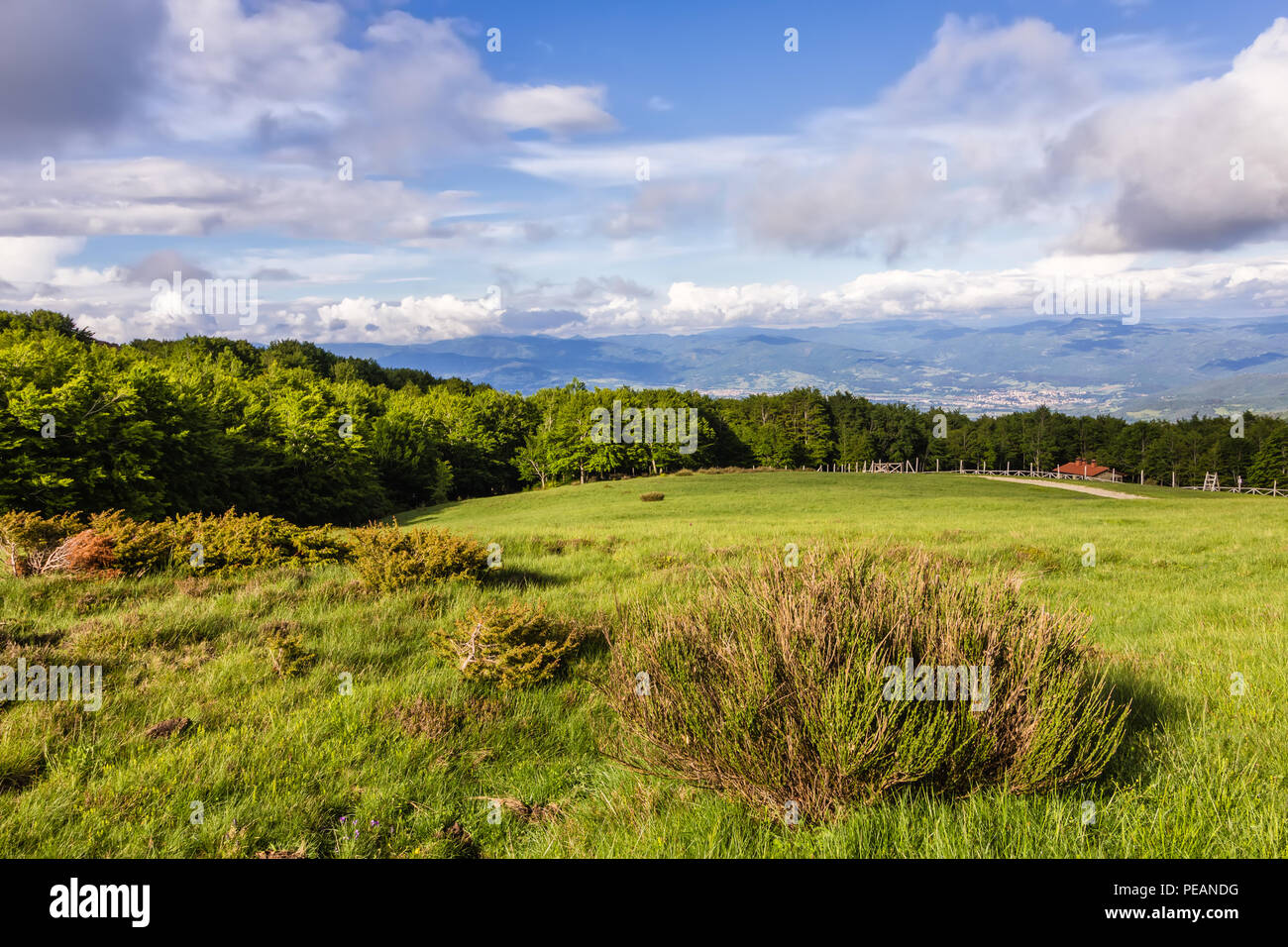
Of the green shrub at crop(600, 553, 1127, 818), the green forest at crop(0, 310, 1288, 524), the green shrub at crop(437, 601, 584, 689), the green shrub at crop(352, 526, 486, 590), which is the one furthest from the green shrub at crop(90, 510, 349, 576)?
the green forest at crop(0, 310, 1288, 524)

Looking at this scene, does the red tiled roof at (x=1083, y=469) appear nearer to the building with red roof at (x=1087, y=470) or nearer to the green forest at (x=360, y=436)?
the building with red roof at (x=1087, y=470)

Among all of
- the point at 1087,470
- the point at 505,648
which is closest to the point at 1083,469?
the point at 1087,470

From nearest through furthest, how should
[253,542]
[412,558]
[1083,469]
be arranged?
[412,558], [253,542], [1083,469]

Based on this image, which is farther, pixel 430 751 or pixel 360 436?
pixel 360 436

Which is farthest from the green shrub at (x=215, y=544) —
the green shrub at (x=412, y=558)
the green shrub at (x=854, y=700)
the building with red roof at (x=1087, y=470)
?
the building with red roof at (x=1087, y=470)

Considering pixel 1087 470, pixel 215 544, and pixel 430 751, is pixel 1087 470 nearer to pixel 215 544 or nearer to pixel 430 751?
pixel 215 544

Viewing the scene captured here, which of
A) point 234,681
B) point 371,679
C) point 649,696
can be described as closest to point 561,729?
point 649,696

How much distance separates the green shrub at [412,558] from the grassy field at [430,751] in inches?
19.3

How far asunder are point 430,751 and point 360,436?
56.0 metres

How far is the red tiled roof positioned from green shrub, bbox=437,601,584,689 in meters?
123

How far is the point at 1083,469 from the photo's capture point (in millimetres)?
109375

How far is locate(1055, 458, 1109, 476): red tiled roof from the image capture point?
109m

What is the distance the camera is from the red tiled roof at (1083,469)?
4309 inches

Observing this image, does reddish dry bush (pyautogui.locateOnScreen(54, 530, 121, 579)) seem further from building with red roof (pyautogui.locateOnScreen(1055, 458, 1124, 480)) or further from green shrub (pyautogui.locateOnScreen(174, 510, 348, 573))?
building with red roof (pyautogui.locateOnScreen(1055, 458, 1124, 480))
